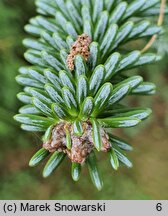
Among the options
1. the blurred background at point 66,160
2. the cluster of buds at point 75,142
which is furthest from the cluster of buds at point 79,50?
the blurred background at point 66,160

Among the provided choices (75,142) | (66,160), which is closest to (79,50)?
(75,142)

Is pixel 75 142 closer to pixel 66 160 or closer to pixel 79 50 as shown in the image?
pixel 79 50

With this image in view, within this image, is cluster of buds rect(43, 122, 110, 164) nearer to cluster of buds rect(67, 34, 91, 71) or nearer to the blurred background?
cluster of buds rect(67, 34, 91, 71)

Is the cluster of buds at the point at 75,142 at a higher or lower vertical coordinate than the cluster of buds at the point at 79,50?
lower

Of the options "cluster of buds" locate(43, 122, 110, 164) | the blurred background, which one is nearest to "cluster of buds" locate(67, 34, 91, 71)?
"cluster of buds" locate(43, 122, 110, 164)

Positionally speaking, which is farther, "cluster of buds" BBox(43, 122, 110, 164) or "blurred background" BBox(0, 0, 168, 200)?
"blurred background" BBox(0, 0, 168, 200)

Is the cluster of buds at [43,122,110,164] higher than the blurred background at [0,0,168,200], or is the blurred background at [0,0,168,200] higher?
the blurred background at [0,0,168,200]

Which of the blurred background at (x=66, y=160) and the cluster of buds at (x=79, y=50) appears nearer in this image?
the cluster of buds at (x=79, y=50)

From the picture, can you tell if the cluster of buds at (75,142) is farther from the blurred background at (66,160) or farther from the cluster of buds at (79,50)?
the blurred background at (66,160)

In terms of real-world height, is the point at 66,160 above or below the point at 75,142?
above
